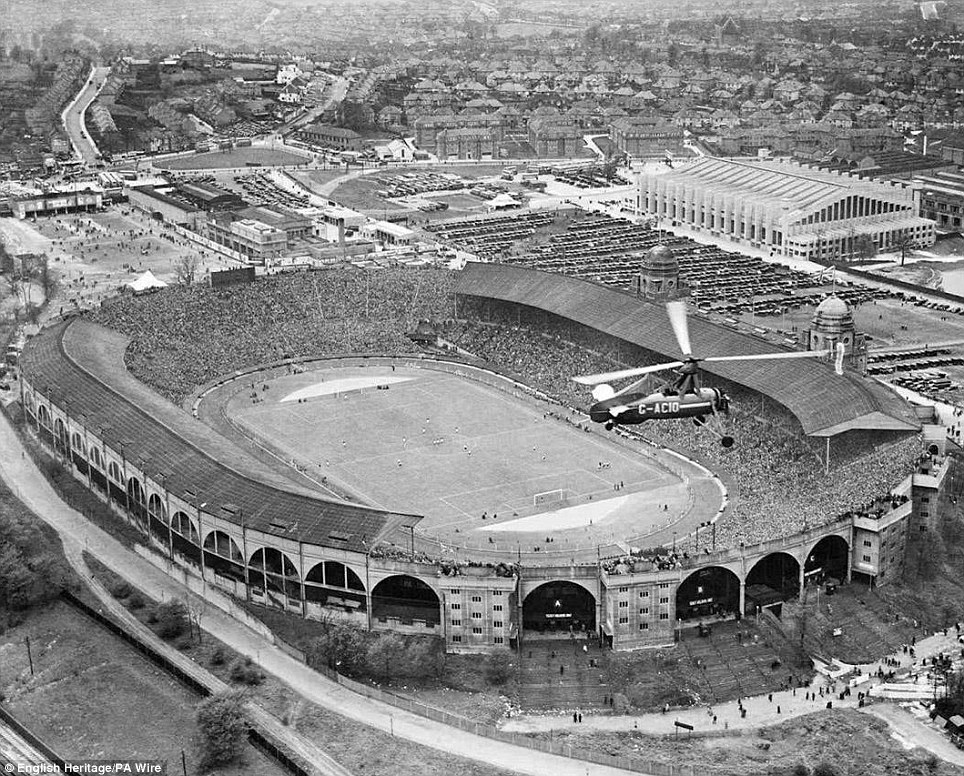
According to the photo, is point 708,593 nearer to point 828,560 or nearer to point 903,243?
point 828,560

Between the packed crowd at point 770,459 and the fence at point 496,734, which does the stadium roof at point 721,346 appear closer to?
the packed crowd at point 770,459

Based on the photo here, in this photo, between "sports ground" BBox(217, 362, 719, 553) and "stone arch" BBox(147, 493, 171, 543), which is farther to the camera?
"sports ground" BBox(217, 362, 719, 553)

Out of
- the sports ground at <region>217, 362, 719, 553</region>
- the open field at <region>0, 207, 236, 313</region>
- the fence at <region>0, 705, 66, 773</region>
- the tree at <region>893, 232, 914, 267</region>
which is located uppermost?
the fence at <region>0, 705, 66, 773</region>

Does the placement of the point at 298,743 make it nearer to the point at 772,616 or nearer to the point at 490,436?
the point at 772,616

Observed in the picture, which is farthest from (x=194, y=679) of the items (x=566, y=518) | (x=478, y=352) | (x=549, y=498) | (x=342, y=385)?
(x=478, y=352)

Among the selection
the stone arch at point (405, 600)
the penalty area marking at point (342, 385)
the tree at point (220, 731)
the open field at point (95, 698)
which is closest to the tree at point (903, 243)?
the penalty area marking at point (342, 385)

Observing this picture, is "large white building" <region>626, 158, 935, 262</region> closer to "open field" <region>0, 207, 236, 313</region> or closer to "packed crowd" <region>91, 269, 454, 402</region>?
→ "packed crowd" <region>91, 269, 454, 402</region>

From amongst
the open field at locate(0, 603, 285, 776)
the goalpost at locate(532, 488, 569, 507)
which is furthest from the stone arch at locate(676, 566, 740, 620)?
the open field at locate(0, 603, 285, 776)
